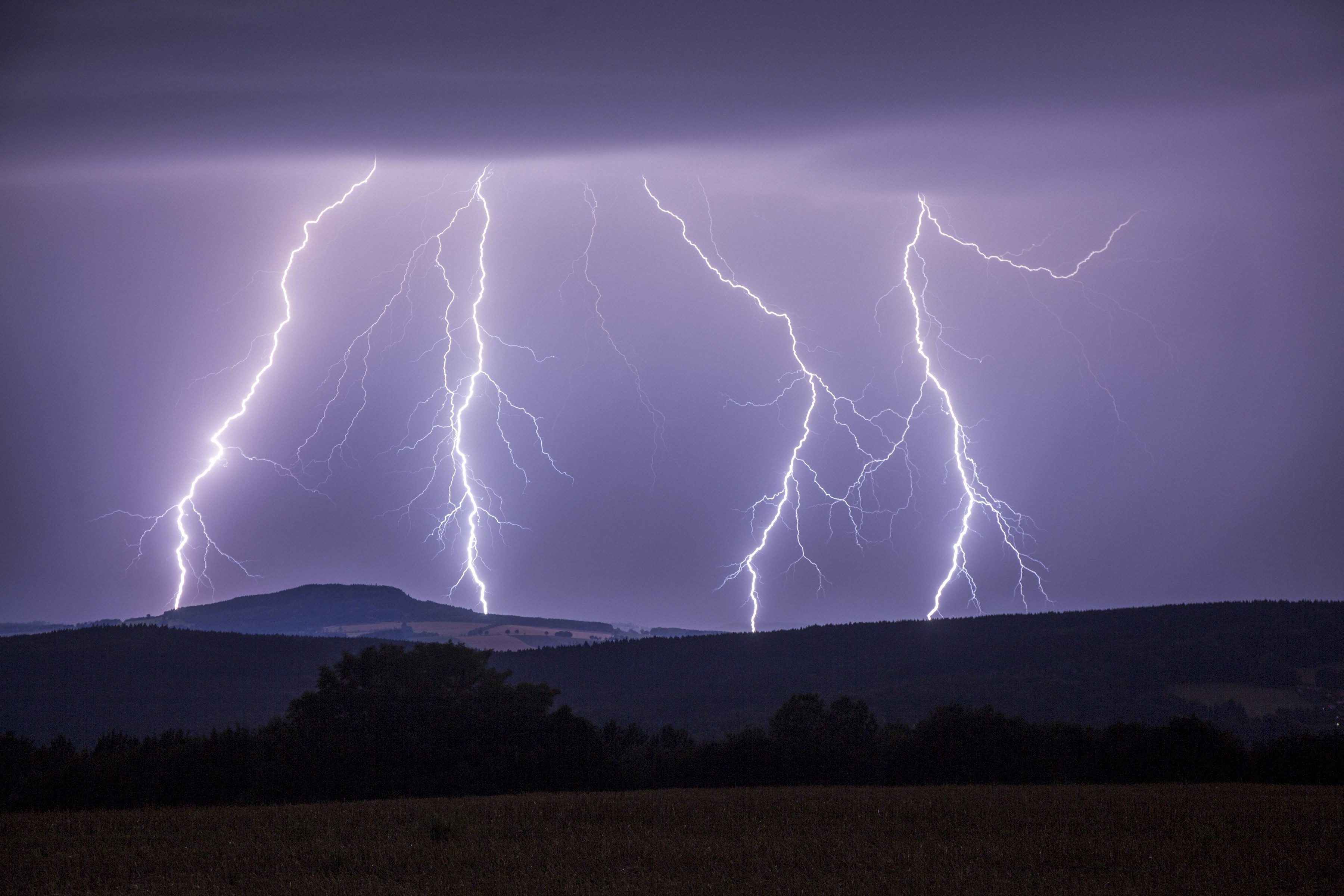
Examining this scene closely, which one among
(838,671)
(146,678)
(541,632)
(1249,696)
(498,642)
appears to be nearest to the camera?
(1249,696)

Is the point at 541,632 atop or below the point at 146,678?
atop

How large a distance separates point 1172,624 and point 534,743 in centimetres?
5408

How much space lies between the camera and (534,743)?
21156 millimetres

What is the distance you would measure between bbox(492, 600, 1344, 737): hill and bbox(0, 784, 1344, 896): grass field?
121 ft

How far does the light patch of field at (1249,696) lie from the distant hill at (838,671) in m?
0.14

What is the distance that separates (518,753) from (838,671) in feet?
150

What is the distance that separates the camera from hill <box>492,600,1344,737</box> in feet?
165

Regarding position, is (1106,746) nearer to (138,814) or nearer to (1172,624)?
(138,814)

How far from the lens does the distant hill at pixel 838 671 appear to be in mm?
51500

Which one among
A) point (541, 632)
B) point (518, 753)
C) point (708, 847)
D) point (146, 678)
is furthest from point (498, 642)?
point (708, 847)

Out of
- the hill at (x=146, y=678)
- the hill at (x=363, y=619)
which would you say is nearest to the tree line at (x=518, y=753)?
the hill at (x=146, y=678)

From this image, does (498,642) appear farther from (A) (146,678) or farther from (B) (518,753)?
(B) (518,753)

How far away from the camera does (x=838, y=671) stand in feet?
208

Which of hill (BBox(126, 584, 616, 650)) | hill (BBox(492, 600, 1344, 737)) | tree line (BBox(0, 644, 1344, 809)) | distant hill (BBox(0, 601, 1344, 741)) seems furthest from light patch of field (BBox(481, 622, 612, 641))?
tree line (BBox(0, 644, 1344, 809))
